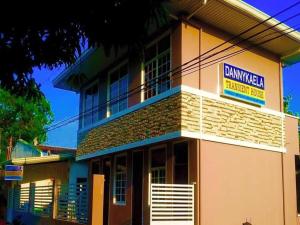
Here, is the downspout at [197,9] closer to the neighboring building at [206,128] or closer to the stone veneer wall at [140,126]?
the neighboring building at [206,128]

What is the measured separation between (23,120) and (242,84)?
36.9 metres

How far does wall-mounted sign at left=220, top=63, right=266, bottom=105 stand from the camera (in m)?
15.6

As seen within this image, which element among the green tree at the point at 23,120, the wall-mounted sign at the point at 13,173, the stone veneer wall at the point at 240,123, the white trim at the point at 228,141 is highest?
the green tree at the point at 23,120

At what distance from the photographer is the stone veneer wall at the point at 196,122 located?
1431cm

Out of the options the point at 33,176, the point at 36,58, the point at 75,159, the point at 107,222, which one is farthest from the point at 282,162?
the point at 33,176

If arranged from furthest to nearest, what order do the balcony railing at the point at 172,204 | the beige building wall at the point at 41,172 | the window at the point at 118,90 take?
the beige building wall at the point at 41,172
the window at the point at 118,90
the balcony railing at the point at 172,204

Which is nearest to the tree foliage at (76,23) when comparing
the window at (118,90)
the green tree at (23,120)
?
the window at (118,90)

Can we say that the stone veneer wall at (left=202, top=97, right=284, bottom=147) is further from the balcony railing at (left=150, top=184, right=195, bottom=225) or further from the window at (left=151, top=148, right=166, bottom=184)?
the window at (left=151, top=148, right=166, bottom=184)

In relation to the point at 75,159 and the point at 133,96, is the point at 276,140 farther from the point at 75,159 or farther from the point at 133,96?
the point at 75,159

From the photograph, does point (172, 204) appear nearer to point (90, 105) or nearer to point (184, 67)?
point (184, 67)

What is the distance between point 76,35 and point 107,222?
15.5 m

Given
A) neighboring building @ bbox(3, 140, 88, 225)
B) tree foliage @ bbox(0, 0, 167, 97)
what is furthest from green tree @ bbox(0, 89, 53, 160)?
tree foliage @ bbox(0, 0, 167, 97)

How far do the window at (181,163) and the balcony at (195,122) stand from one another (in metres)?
0.73

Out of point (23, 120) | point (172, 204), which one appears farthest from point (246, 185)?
point (23, 120)
